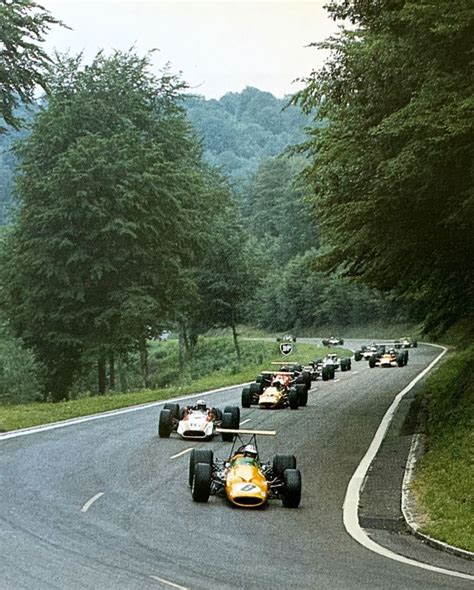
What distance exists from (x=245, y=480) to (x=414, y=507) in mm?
2740

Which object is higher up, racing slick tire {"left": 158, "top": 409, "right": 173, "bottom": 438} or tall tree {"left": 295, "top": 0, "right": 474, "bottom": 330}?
tall tree {"left": 295, "top": 0, "right": 474, "bottom": 330}

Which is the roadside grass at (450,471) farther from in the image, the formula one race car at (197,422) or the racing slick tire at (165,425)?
the racing slick tire at (165,425)

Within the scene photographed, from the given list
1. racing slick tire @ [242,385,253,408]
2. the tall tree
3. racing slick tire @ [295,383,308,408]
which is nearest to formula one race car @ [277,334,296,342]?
racing slick tire @ [295,383,308,408]

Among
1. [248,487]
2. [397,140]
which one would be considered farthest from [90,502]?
[397,140]

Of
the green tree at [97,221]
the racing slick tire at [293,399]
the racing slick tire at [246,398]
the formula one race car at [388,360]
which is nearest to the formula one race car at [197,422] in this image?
the racing slick tire at [293,399]

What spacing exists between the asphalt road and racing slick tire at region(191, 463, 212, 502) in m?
0.20

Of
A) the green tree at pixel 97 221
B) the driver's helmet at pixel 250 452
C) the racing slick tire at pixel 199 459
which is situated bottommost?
the racing slick tire at pixel 199 459

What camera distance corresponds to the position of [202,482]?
15023 millimetres

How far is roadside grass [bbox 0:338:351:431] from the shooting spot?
27836mm

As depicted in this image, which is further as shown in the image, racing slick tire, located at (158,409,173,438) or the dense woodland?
racing slick tire, located at (158,409,173,438)

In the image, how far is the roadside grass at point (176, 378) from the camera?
27836 mm

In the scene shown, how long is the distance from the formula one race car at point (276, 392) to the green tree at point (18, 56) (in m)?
11.0

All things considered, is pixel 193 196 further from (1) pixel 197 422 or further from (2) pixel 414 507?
(2) pixel 414 507

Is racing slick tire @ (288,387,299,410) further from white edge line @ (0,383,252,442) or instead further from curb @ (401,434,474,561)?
curb @ (401,434,474,561)
